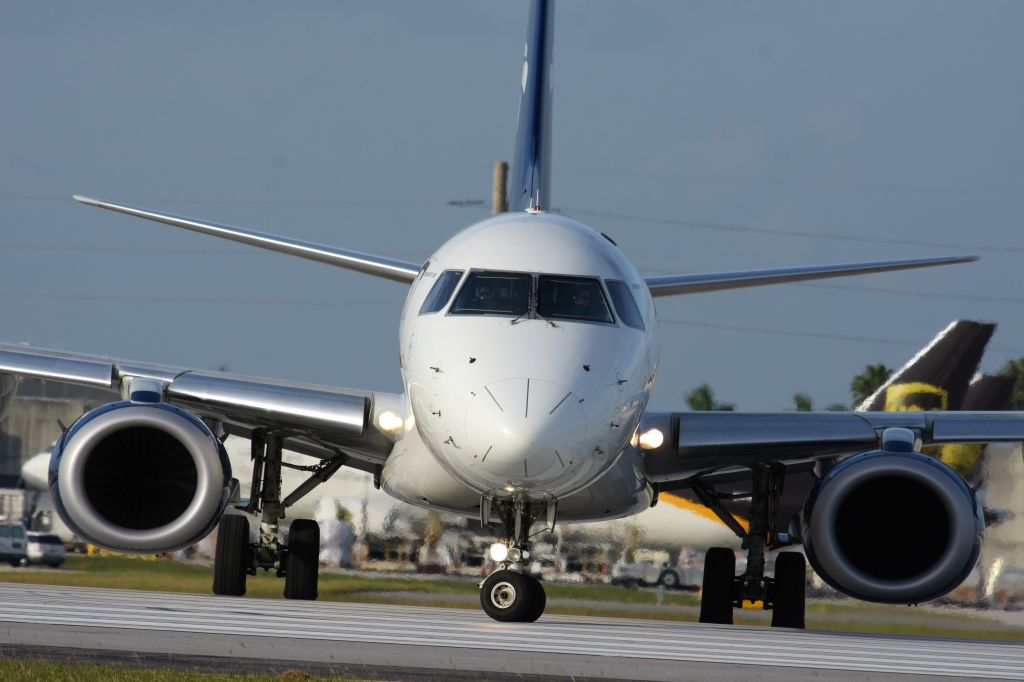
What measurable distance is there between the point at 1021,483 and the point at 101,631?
63.8 ft

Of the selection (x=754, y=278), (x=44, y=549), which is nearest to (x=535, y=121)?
(x=754, y=278)

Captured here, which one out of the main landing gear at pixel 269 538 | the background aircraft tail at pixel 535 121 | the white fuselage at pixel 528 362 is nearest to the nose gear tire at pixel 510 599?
the white fuselage at pixel 528 362

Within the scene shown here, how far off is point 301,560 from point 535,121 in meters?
6.10

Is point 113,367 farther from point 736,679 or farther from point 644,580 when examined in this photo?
point 644,580

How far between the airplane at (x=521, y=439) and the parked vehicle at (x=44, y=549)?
89.2 ft

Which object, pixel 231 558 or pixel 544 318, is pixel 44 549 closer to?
pixel 231 558

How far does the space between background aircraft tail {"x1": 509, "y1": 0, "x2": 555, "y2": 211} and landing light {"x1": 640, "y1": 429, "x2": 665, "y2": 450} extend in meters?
3.82

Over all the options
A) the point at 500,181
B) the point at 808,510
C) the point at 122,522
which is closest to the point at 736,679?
the point at 808,510

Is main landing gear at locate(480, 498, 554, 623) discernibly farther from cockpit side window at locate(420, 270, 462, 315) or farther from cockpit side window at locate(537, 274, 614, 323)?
cockpit side window at locate(420, 270, 462, 315)

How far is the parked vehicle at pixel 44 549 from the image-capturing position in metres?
44.3

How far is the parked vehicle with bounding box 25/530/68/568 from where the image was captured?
145 ft

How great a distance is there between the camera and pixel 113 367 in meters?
17.7

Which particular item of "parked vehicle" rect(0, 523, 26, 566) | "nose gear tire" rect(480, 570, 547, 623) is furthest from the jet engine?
"parked vehicle" rect(0, 523, 26, 566)

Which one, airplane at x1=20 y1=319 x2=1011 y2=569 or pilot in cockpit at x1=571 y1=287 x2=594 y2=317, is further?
airplane at x1=20 y1=319 x2=1011 y2=569
